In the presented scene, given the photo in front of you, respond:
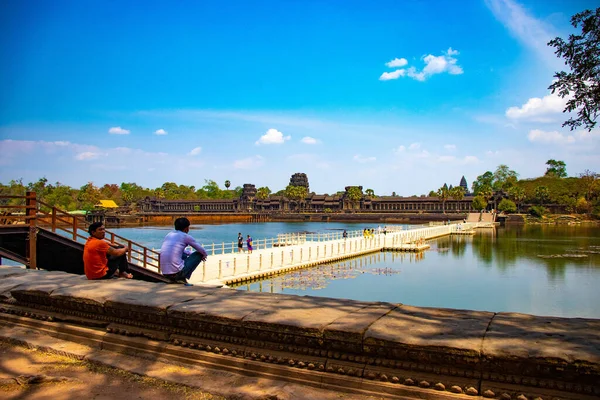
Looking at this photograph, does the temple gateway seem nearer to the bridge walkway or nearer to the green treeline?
the green treeline

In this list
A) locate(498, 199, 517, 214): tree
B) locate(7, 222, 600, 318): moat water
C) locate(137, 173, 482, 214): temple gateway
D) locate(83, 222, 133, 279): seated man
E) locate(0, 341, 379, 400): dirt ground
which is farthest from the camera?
locate(137, 173, 482, 214): temple gateway

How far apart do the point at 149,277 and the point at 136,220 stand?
4960 inches

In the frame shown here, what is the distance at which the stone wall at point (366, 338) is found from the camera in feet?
9.36

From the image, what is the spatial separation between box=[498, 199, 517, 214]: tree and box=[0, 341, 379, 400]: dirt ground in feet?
445

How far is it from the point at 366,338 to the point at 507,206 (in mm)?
135713

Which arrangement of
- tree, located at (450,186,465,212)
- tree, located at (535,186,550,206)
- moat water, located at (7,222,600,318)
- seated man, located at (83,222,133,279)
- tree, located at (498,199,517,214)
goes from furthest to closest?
1. tree, located at (450,186,465,212)
2. tree, located at (535,186,550,206)
3. tree, located at (498,199,517,214)
4. moat water, located at (7,222,600,318)
5. seated man, located at (83,222,133,279)

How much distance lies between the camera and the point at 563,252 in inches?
1761

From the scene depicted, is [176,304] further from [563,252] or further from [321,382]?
[563,252]

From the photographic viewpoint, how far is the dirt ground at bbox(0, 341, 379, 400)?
132 inches

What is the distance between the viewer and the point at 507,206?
126 metres

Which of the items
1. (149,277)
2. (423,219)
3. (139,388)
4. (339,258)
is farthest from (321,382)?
(423,219)

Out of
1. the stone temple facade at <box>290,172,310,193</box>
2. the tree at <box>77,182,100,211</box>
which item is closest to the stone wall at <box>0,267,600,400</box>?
the tree at <box>77,182,100,211</box>

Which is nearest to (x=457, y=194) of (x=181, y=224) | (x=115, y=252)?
(x=181, y=224)

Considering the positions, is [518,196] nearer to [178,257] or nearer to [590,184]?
[590,184]
